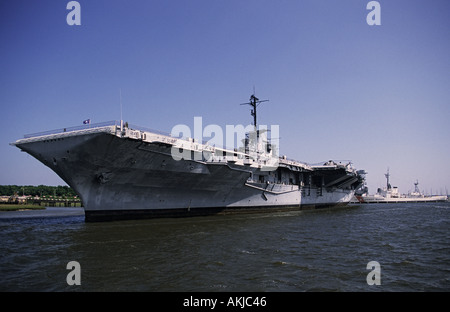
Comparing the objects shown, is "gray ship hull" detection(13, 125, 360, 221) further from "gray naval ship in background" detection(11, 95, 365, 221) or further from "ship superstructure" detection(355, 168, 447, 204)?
"ship superstructure" detection(355, 168, 447, 204)

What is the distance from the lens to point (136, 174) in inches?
646

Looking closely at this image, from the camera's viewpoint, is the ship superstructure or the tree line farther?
the tree line

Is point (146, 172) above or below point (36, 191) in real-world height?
above

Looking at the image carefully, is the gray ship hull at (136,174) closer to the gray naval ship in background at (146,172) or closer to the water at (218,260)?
the gray naval ship in background at (146,172)

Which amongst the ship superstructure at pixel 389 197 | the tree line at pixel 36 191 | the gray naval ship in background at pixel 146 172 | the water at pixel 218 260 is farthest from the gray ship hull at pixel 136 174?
the tree line at pixel 36 191

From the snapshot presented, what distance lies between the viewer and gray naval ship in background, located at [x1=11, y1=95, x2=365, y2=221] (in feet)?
48.9

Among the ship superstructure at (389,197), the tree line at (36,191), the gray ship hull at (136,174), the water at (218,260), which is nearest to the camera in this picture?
the water at (218,260)

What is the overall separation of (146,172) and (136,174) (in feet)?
1.91

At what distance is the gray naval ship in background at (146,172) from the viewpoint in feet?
48.9

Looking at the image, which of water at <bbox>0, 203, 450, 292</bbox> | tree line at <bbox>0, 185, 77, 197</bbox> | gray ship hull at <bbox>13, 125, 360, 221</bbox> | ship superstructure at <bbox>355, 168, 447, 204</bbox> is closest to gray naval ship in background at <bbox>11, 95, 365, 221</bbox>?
gray ship hull at <bbox>13, 125, 360, 221</bbox>

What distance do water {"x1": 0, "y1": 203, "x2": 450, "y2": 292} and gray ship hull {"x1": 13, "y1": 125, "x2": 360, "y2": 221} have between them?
10.4 feet

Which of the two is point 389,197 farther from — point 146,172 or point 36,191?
point 36,191

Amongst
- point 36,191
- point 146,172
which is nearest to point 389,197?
point 146,172

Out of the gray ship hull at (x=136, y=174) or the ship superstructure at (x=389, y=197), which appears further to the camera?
the ship superstructure at (x=389, y=197)
